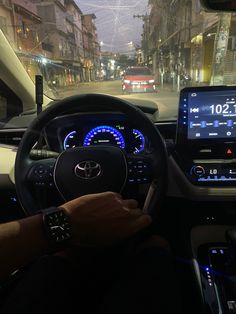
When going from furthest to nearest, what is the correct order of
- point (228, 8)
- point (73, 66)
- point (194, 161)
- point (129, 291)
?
point (73, 66) < point (194, 161) < point (228, 8) < point (129, 291)

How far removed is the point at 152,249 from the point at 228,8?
134cm

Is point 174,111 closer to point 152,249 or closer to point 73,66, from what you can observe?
point 152,249

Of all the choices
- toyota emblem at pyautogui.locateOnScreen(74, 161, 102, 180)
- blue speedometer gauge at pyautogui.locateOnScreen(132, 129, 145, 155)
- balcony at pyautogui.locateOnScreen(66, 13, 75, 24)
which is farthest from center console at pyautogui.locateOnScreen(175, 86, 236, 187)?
balcony at pyautogui.locateOnScreen(66, 13, 75, 24)

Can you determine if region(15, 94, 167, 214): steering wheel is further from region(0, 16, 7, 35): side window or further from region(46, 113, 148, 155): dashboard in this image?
region(0, 16, 7, 35): side window

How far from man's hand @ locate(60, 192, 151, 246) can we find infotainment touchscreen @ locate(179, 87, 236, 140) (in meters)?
0.89

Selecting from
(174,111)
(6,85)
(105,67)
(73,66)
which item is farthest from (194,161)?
(105,67)

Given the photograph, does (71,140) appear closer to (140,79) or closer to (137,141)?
(137,141)

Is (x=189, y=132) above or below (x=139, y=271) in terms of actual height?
above

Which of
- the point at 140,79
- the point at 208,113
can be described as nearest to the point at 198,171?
the point at 208,113

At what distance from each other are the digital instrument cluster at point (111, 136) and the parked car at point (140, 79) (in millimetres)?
2673

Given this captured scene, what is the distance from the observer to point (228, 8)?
2.07 m

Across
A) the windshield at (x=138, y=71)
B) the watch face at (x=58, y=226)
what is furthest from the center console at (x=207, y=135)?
the windshield at (x=138, y=71)

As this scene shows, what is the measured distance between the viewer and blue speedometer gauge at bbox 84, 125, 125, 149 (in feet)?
8.00

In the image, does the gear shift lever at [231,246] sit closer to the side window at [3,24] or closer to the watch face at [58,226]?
the watch face at [58,226]
